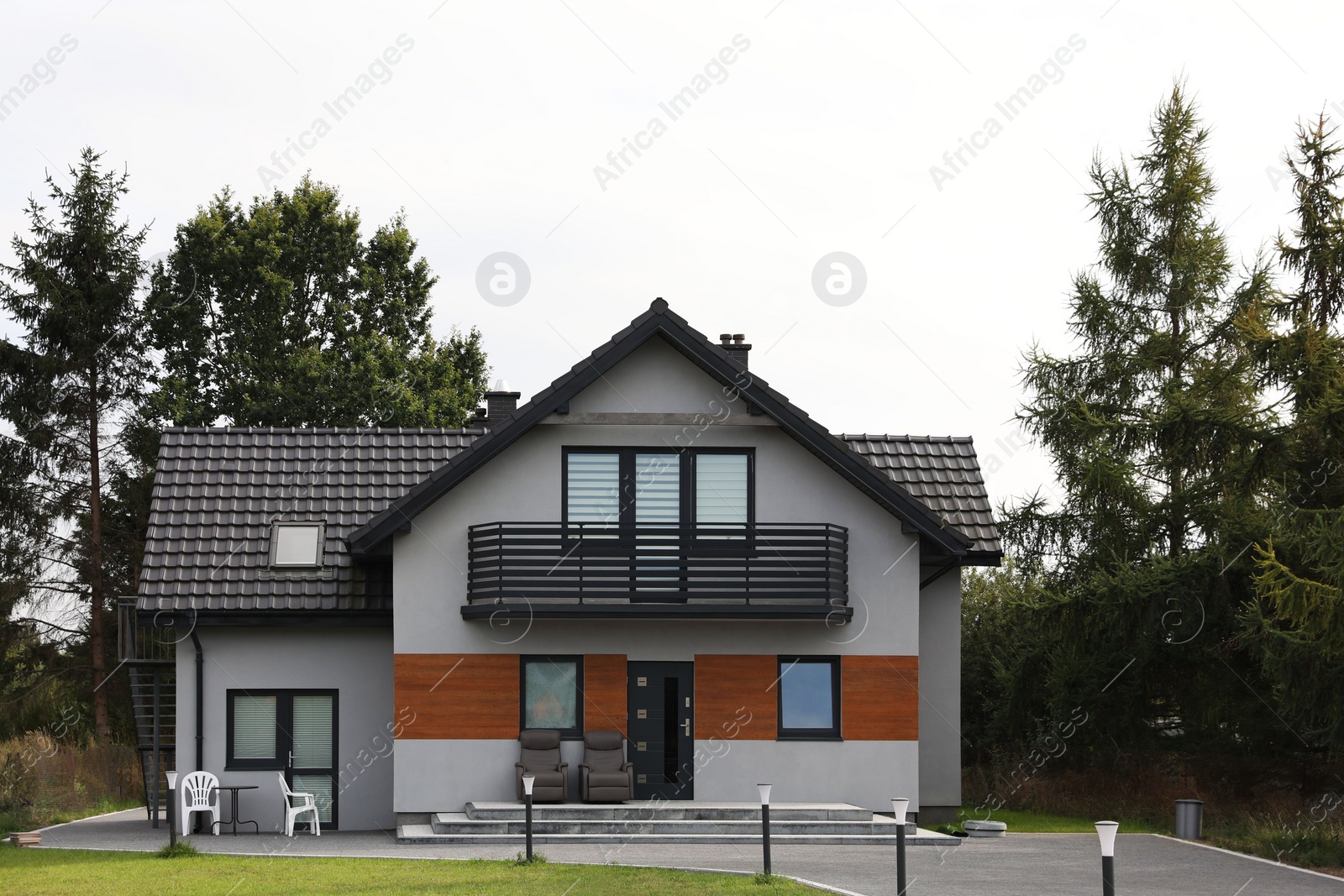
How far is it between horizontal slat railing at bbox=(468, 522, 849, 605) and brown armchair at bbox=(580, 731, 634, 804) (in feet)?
6.06

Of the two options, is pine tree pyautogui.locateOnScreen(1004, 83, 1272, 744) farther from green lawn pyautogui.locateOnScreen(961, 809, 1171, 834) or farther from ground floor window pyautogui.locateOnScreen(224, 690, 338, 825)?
ground floor window pyautogui.locateOnScreen(224, 690, 338, 825)

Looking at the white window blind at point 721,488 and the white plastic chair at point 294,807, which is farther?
the white window blind at point 721,488

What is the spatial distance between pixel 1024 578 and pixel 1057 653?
2002mm

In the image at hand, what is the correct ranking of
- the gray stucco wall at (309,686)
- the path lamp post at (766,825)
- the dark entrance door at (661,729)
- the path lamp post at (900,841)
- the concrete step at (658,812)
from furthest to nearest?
1. the gray stucco wall at (309,686)
2. the dark entrance door at (661,729)
3. the concrete step at (658,812)
4. the path lamp post at (766,825)
5. the path lamp post at (900,841)

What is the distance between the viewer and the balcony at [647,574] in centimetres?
1856

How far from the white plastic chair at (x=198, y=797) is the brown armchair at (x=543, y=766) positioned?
3966 mm

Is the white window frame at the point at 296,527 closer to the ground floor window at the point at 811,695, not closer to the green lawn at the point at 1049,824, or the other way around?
the ground floor window at the point at 811,695

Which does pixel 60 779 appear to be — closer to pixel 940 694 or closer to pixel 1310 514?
pixel 940 694

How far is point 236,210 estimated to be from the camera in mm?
34219

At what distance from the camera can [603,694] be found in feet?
62.8

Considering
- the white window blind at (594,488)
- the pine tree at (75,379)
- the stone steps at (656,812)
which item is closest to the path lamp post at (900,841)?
the stone steps at (656,812)

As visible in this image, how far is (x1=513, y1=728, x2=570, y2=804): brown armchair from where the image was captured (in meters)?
18.3

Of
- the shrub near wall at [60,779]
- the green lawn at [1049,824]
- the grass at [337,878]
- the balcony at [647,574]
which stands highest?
the balcony at [647,574]

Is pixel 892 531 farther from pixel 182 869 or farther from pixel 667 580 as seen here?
pixel 182 869
